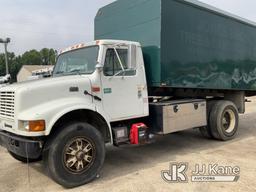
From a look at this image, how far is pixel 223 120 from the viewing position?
8.29 metres

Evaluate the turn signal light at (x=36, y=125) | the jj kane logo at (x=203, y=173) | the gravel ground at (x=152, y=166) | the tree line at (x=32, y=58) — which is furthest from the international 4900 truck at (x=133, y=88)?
the tree line at (x=32, y=58)

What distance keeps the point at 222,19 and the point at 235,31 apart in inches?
28.4

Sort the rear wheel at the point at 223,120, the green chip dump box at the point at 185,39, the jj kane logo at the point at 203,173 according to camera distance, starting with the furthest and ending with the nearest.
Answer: the rear wheel at the point at 223,120 → the green chip dump box at the point at 185,39 → the jj kane logo at the point at 203,173

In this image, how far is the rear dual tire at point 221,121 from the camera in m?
7.97

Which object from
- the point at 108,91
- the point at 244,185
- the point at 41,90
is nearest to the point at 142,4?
the point at 108,91

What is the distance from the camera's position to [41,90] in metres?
4.91

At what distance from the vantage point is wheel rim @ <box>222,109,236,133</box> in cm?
842

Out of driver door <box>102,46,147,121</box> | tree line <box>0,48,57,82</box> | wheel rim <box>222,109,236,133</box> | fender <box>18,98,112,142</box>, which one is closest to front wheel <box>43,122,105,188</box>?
fender <box>18,98,112,142</box>

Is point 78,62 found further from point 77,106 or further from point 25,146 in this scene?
point 25,146

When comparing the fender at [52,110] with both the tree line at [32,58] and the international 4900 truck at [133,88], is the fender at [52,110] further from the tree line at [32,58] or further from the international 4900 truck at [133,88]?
the tree line at [32,58]

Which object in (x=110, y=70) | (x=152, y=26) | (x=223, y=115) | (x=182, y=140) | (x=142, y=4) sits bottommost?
(x=182, y=140)

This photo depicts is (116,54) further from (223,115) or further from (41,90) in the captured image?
(223,115)

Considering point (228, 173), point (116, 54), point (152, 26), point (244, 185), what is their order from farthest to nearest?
point (152, 26), point (116, 54), point (228, 173), point (244, 185)

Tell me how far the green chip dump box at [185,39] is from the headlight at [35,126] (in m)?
2.71
